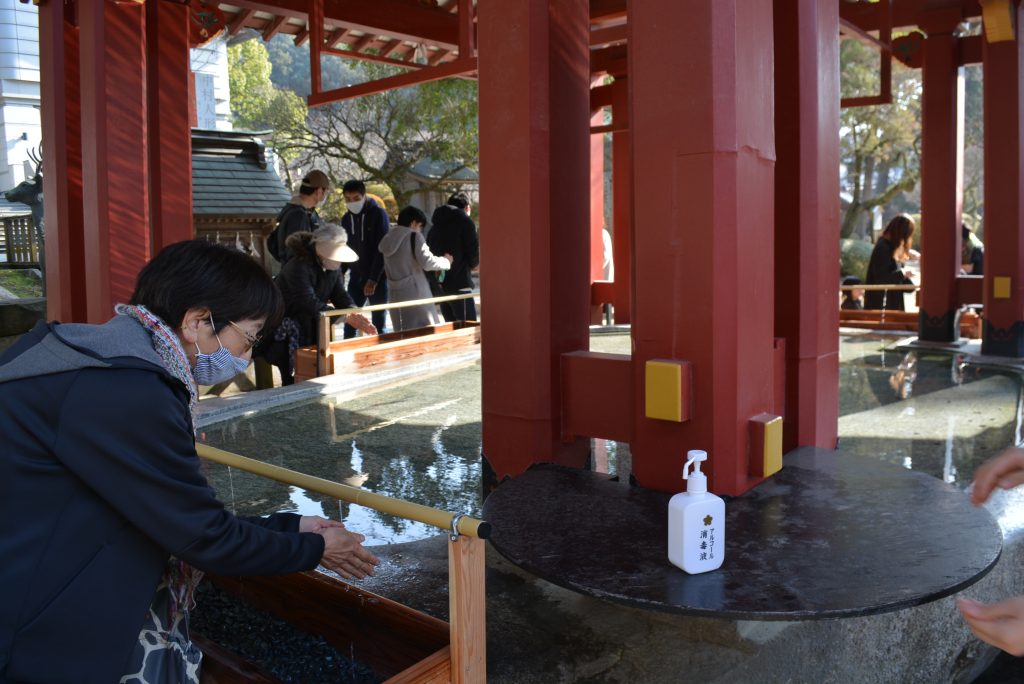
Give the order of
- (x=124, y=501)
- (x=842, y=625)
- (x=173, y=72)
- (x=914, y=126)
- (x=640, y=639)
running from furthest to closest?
1. (x=914, y=126)
2. (x=173, y=72)
3. (x=842, y=625)
4. (x=640, y=639)
5. (x=124, y=501)

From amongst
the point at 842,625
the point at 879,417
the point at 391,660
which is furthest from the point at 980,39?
the point at 391,660

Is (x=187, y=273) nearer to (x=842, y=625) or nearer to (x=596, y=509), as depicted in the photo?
(x=596, y=509)

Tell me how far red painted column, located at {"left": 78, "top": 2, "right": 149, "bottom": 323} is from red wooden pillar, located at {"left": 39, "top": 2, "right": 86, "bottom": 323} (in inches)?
22.0

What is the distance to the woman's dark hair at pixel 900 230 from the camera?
1034 centimetres

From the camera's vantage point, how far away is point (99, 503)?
64.1 inches

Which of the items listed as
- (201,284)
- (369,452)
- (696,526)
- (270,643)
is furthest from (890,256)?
(201,284)

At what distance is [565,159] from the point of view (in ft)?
10.2

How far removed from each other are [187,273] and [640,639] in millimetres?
1492

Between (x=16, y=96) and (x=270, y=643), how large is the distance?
906 inches

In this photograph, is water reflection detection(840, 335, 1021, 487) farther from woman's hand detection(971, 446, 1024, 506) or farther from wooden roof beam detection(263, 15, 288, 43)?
wooden roof beam detection(263, 15, 288, 43)

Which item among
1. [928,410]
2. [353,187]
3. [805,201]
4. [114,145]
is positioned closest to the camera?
[805,201]

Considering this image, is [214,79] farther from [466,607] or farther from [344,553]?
[466,607]

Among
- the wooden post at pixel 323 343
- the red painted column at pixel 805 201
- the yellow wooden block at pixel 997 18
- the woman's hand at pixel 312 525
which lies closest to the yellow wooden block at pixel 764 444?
the red painted column at pixel 805 201

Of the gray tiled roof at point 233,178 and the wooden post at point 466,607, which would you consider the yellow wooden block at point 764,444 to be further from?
the gray tiled roof at point 233,178
